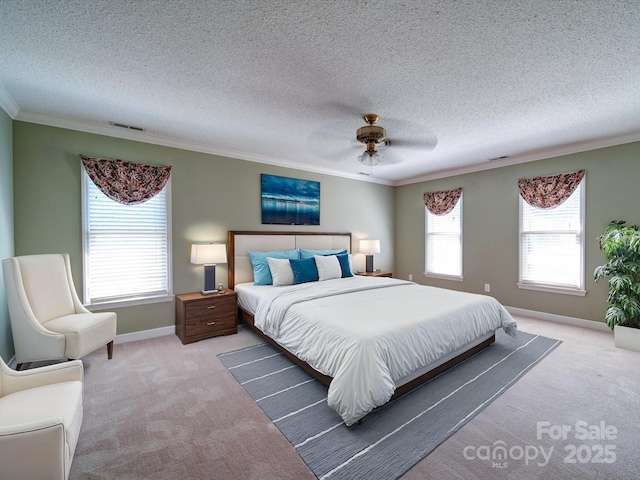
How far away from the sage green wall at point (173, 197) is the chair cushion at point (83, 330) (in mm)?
677

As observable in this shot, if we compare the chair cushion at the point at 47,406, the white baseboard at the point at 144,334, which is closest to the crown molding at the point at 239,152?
the white baseboard at the point at 144,334

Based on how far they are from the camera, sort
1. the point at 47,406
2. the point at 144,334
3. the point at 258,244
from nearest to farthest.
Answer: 1. the point at 47,406
2. the point at 144,334
3. the point at 258,244

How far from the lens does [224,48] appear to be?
75.0 inches

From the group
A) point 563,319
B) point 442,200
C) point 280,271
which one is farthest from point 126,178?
point 563,319

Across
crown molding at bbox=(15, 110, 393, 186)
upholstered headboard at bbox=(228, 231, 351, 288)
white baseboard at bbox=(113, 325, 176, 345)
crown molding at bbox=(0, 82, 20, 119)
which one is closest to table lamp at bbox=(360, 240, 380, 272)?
upholstered headboard at bbox=(228, 231, 351, 288)

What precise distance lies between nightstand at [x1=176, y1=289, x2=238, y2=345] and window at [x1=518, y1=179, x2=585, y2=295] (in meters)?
4.54

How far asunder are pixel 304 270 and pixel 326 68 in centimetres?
258

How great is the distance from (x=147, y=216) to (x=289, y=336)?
97.0 inches

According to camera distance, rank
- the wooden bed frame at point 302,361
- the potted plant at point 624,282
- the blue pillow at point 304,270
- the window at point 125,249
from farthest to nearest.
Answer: the blue pillow at point 304,270 → the window at point 125,249 → the potted plant at point 624,282 → the wooden bed frame at point 302,361

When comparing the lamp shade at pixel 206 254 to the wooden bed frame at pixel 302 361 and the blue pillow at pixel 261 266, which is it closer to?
the wooden bed frame at pixel 302 361

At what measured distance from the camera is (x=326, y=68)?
6.92 ft

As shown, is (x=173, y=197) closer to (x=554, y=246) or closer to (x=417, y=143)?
(x=417, y=143)

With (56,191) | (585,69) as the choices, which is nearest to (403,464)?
(585,69)

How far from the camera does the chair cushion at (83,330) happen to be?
→ 2445 mm
